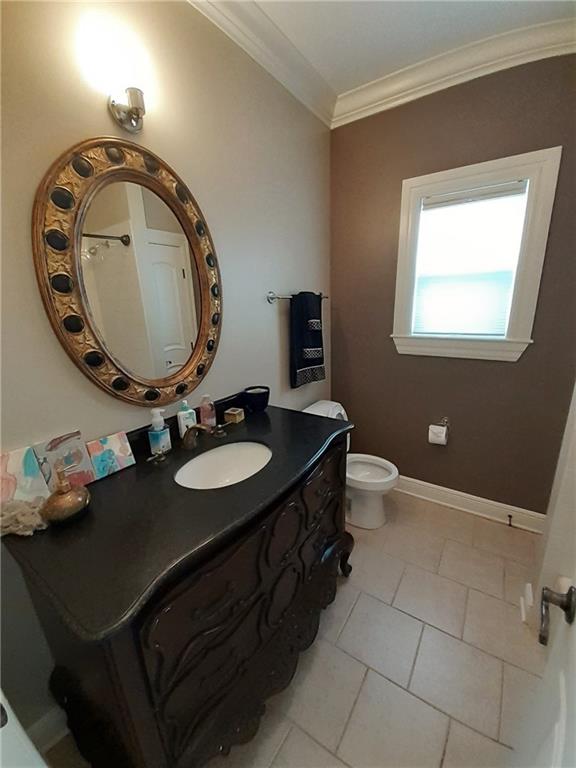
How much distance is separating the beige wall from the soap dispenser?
8cm

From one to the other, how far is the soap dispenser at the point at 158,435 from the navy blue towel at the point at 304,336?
2.93ft

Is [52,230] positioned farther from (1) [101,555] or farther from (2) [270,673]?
(2) [270,673]

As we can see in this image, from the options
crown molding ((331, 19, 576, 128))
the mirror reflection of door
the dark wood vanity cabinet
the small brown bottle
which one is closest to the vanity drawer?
the dark wood vanity cabinet

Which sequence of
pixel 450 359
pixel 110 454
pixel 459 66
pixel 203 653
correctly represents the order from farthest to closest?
pixel 450 359, pixel 459 66, pixel 110 454, pixel 203 653

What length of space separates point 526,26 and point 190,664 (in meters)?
2.71

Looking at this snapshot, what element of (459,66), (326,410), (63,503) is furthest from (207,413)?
(459,66)

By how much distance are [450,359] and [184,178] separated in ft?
5.70

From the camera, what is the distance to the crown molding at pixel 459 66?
4.51 ft

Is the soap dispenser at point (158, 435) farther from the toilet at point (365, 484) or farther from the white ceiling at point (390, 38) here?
the white ceiling at point (390, 38)

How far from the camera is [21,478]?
2.68ft

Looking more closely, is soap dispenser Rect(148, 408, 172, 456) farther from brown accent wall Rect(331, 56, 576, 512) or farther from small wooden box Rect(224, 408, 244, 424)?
brown accent wall Rect(331, 56, 576, 512)

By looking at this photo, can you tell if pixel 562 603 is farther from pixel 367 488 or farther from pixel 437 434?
pixel 437 434

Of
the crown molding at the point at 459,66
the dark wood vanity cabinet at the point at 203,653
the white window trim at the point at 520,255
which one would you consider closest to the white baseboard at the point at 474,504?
the white window trim at the point at 520,255

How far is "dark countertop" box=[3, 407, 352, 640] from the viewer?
0.58m
